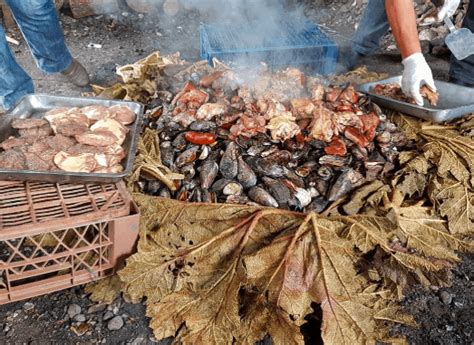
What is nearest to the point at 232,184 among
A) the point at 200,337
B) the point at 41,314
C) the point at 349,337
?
the point at 200,337

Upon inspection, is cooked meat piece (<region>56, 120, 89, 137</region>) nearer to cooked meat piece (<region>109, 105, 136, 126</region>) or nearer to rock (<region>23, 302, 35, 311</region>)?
cooked meat piece (<region>109, 105, 136, 126</region>)

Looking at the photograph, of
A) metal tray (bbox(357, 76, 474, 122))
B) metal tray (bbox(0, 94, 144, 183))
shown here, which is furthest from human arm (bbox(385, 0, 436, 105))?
metal tray (bbox(0, 94, 144, 183))

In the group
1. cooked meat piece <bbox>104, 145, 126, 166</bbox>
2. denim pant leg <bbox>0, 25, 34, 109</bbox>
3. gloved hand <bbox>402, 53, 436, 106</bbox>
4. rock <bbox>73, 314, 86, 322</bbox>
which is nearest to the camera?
rock <bbox>73, 314, 86, 322</bbox>

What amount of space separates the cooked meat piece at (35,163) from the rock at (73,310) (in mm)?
910

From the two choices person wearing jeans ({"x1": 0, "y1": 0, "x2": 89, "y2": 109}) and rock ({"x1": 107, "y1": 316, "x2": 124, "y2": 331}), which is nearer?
rock ({"x1": 107, "y1": 316, "x2": 124, "y2": 331})

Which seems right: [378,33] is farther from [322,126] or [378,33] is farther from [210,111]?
[210,111]

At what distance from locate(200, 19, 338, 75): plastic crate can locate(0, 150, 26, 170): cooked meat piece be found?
9.12ft

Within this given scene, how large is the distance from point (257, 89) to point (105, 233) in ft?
6.38

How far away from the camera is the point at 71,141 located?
2889mm

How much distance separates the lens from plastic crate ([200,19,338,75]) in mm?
4918

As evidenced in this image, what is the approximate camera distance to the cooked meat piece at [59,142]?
2768mm

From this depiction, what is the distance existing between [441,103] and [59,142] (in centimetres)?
354

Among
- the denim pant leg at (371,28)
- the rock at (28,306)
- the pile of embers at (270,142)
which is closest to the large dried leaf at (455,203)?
the pile of embers at (270,142)

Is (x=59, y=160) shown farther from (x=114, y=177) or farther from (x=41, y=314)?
(x=41, y=314)
